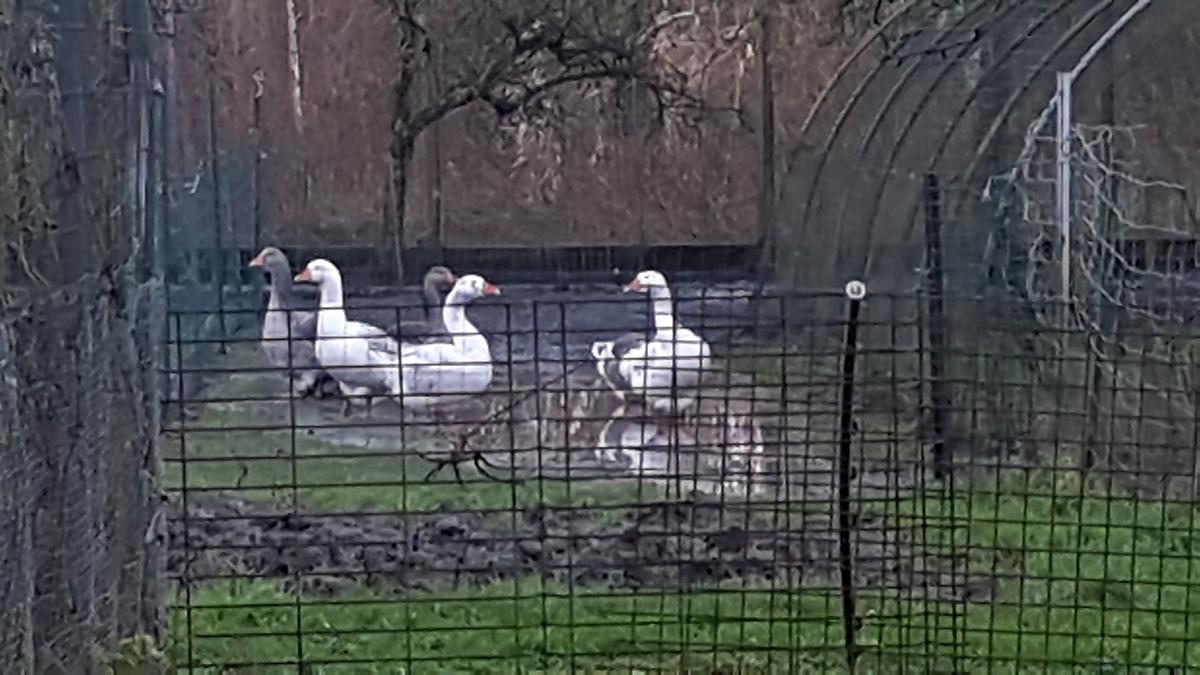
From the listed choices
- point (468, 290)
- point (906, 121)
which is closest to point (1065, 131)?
point (906, 121)

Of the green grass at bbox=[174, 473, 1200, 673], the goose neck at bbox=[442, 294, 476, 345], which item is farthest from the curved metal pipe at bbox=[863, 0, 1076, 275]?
the green grass at bbox=[174, 473, 1200, 673]

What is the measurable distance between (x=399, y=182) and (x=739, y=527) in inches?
450

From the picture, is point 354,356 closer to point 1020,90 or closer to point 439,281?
point 439,281

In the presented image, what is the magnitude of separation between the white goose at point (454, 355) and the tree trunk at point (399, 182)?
6.30m

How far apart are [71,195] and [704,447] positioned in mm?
1947

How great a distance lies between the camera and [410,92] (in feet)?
59.9

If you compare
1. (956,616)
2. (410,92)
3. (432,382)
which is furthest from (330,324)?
(410,92)

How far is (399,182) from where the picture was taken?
18.1m

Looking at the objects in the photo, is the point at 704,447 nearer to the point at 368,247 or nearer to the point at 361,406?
the point at 361,406

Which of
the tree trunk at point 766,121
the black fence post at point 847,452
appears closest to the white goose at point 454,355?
the black fence post at point 847,452

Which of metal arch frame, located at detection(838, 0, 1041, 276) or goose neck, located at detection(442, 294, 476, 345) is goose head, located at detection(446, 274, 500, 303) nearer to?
goose neck, located at detection(442, 294, 476, 345)

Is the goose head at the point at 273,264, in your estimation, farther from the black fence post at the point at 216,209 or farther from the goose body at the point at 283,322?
the black fence post at the point at 216,209

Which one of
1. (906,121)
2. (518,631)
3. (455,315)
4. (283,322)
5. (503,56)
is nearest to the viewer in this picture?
(518,631)

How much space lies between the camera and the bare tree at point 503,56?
58.9ft
